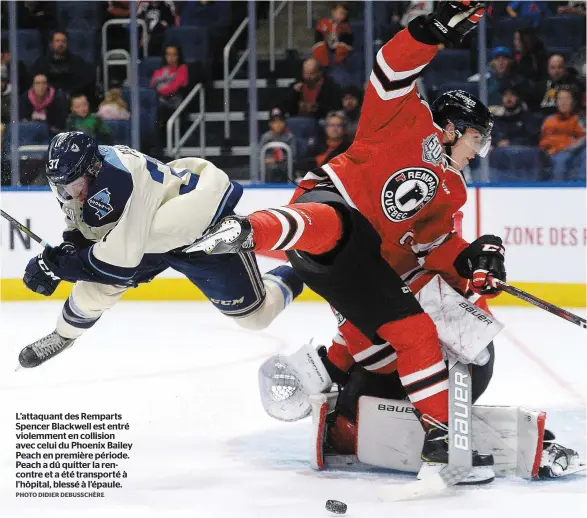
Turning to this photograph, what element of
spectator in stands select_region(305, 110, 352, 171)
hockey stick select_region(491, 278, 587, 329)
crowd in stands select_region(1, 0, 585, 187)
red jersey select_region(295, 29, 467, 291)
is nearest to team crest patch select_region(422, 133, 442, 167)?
red jersey select_region(295, 29, 467, 291)

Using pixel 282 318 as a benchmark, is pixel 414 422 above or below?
above

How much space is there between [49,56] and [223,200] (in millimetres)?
2897

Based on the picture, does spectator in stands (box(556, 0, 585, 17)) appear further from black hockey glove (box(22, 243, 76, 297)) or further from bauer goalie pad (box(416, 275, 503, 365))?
black hockey glove (box(22, 243, 76, 297))

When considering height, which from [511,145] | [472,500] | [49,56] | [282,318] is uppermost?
[49,56]

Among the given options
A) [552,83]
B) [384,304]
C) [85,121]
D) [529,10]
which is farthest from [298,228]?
[529,10]

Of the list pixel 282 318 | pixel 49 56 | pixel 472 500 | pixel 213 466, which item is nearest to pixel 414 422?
pixel 472 500

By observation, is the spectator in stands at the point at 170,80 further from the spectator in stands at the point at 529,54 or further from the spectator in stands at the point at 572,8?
the spectator in stands at the point at 572,8

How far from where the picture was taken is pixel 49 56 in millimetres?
5496

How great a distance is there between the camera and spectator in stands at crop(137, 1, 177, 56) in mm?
5719

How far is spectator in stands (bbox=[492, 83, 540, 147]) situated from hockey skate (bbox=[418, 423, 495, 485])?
317cm

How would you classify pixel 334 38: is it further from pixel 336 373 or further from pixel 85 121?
pixel 336 373

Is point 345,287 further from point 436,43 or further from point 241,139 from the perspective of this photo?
point 241,139

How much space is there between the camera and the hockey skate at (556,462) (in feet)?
8.52

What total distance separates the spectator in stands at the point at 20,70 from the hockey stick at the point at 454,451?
3.56 meters
